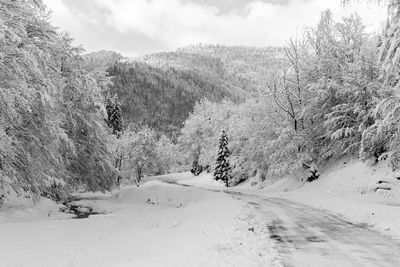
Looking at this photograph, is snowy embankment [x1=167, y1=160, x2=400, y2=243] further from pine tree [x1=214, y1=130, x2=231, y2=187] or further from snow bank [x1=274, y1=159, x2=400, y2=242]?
pine tree [x1=214, y1=130, x2=231, y2=187]

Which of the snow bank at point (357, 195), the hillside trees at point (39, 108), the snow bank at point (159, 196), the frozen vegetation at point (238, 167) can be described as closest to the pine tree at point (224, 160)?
the frozen vegetation at point (238, 167)

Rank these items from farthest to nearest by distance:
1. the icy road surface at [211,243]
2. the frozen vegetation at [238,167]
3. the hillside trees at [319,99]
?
1. the hillside trees at [319,99]
2. the frozen vegetation at [238,167]
3. the icy road surface at [211,243]

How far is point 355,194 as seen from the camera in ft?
86.6

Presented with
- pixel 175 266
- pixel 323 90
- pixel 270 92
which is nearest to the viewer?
pixel 175 266

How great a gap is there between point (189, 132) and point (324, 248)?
70789mm

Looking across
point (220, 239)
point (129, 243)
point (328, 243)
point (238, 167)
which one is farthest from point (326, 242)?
point (238, 167)

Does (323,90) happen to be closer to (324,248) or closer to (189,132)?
(324,248)

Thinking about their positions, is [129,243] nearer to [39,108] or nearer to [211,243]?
[211,243]

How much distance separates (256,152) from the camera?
4294cm

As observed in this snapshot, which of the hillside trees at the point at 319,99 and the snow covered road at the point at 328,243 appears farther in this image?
the hillside trees at the point at 319,99

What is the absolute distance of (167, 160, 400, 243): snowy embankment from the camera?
15.2 metres

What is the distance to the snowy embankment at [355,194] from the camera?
49.9ft

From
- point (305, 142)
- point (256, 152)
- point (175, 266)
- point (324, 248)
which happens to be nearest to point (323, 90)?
point (305, 142)

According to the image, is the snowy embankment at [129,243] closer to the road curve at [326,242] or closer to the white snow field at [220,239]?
the white snow field at [220,239]
